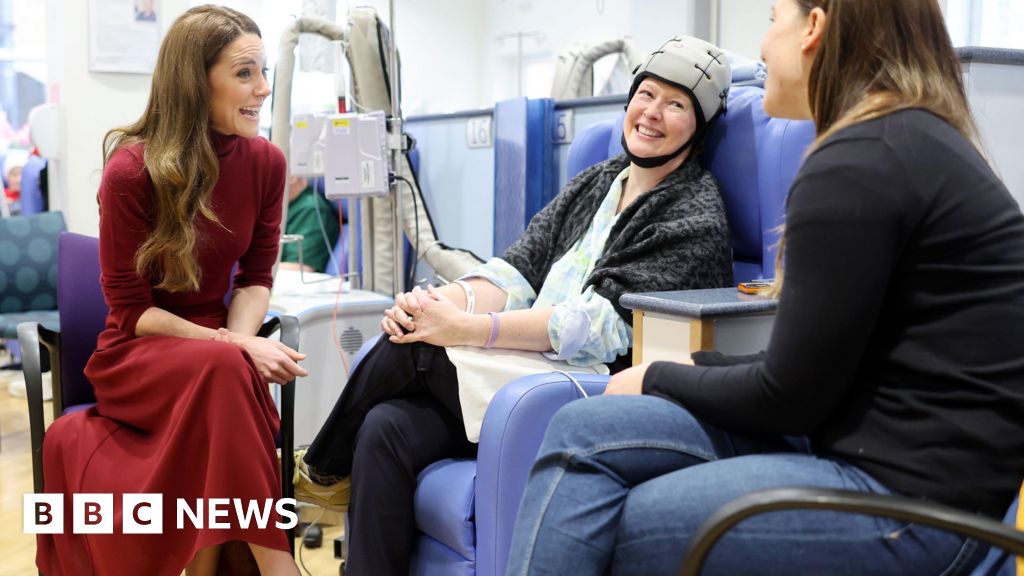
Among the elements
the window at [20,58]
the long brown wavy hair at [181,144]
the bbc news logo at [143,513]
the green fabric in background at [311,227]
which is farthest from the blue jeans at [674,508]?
the window at [20,58]

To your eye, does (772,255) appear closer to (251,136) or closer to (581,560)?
(581,560)

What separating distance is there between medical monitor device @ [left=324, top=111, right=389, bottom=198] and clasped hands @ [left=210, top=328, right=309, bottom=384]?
110 cm

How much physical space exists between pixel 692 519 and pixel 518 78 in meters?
6.50

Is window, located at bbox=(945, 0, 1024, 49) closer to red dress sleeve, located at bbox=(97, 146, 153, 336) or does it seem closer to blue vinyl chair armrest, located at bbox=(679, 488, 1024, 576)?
red dress sleeve, located at bbox=(97, 146, 153, 336)

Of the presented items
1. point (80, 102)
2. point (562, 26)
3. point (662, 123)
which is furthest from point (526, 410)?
point (562, 26)

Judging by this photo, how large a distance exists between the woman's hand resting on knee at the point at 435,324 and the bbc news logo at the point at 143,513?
0.41 meters

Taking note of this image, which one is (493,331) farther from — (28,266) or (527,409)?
(28,266)

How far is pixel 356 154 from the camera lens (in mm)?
3031

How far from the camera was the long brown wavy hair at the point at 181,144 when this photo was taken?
1987 mm

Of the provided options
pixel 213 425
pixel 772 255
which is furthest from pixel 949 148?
pixel 213 425

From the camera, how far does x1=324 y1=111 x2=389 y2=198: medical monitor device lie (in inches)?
119

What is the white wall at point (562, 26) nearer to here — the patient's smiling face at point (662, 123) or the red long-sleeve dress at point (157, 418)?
Result: the patient's smiling face at point (662, 123)

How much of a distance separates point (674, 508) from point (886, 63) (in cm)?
60

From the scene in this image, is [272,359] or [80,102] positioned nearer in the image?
[272,359]
